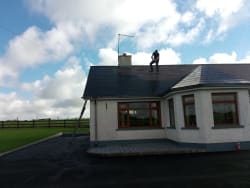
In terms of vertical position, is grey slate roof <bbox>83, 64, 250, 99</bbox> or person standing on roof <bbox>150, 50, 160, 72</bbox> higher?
person standing on roof <bbox>150, 50, 160, 72</bbox>

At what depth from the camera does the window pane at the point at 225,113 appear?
1102 centimetres

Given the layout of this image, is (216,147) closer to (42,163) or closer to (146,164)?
(146,164)

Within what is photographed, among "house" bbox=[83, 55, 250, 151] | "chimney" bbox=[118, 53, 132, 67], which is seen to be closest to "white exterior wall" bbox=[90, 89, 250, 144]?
"house" bbox=[83, 55, 250, 151]

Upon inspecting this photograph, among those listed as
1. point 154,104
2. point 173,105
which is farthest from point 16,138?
point 173,105

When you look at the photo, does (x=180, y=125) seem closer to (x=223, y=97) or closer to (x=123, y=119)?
(x=223, y=97)

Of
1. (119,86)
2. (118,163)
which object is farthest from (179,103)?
(118,163)

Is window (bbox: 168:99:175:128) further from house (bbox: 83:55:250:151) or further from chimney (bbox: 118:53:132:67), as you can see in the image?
chimney (bbox: 118:53:132:67)

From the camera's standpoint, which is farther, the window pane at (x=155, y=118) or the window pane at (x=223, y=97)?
the window pane at (x=155, y=118)

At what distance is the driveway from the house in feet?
5.62

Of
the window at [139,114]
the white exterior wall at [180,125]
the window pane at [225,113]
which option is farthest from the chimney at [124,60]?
the window pane at [225,113]

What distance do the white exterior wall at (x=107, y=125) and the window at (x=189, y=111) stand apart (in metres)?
3.14

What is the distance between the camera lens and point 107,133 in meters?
13.2

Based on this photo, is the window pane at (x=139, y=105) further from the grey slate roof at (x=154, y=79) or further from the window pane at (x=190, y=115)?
the window pane at (x=190, y=115)

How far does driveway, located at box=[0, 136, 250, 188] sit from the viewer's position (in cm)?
590
